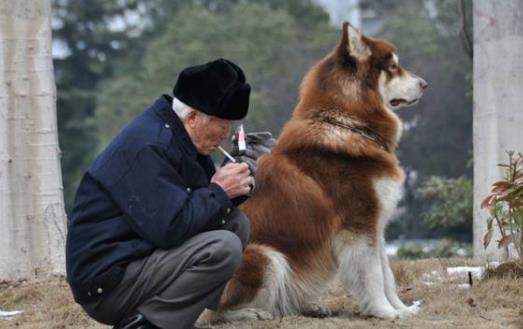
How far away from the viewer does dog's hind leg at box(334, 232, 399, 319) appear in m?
5.71

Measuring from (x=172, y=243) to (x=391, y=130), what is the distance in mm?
2163

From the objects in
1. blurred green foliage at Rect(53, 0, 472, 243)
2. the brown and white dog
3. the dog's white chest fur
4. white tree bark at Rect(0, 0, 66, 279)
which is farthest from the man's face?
blurred green foliage at Rect(53, 0, 472, 243)

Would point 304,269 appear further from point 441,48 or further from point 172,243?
point 441,48

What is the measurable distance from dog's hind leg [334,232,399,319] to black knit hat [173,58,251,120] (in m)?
1.49

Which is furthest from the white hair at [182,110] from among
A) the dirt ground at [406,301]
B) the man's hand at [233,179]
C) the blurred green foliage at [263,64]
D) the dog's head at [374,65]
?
the blurred green foliage at [263,64]

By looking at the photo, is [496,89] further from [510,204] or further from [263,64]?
[263,64]

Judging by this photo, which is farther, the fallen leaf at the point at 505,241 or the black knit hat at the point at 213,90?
the fallen leaf at the point at 505,241

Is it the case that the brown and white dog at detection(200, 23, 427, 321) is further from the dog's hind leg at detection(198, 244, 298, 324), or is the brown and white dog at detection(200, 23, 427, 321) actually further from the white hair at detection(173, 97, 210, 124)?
the white hair at detection(173, 97, 210, 124)

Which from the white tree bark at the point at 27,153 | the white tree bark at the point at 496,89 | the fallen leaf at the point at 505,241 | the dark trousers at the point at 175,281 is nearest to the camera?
the dark trousers at the point at 175,281

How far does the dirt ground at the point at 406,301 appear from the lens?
215 inches

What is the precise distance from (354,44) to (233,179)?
176 cm

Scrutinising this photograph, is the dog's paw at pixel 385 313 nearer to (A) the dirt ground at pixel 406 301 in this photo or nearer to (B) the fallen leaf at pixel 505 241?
(A) the dirt ground at pixel 406 301

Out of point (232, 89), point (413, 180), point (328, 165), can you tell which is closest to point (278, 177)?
point (328, 165)

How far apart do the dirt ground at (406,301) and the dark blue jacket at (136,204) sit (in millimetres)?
1262
